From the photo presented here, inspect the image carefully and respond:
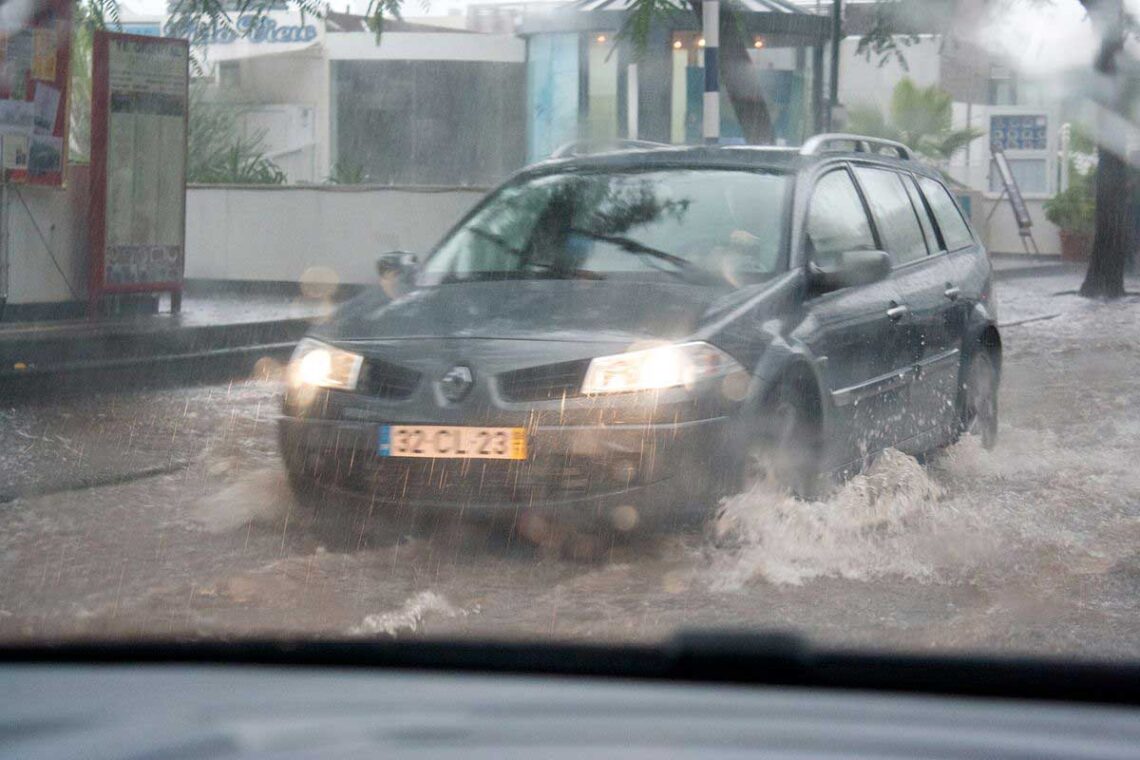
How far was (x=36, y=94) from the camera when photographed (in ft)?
43.0

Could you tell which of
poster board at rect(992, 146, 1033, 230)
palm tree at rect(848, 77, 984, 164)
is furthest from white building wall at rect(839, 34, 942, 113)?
poster board at rect(992, 146, 1033, 230)

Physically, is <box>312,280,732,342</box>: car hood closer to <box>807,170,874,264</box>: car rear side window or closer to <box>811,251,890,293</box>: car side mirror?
<box>811,251,890,293</box>: car side mirror

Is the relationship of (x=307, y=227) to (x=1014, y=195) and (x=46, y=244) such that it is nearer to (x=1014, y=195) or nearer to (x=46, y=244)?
(x=46, y=244)

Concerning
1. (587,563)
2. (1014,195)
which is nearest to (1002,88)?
(1014,195)

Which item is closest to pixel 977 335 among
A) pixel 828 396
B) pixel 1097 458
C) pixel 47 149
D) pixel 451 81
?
pixel 1097 458

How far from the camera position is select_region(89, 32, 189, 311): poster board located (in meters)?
14.0

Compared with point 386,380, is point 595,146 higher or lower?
higher

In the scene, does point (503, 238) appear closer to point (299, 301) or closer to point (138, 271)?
point (138, 271)

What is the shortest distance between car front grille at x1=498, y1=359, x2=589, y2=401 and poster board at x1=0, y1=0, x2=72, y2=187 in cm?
860

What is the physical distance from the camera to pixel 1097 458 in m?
8.43

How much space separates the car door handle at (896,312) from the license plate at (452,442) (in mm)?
2198

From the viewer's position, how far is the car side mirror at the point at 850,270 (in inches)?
254

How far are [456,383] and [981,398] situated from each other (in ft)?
11.8

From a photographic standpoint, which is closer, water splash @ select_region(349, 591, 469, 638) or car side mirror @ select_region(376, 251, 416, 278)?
water splash @ select_region(349, 591, 469, 638)
